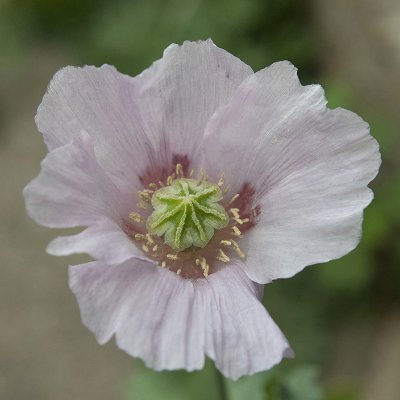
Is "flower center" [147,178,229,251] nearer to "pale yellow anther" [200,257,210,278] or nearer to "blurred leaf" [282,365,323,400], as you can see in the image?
"pale yellow anther" [200,257,210,278]

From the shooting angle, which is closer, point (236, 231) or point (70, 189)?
point (70, 189)

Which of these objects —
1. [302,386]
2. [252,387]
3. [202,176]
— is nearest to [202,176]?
[202,176]

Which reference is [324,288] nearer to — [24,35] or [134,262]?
[134,262]

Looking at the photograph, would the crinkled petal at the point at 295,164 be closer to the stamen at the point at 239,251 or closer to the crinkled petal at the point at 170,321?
the stamen at the point at 239,251

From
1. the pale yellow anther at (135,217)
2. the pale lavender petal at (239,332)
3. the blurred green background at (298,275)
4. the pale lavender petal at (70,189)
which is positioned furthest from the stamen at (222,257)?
the blurred green background at (298,275)

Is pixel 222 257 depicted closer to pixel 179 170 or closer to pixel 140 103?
pixel 179 170

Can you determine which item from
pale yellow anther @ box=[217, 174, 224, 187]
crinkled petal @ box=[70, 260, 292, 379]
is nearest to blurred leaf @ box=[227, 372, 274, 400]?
pale yellow anther @ box=[217, 174, 224, 187]

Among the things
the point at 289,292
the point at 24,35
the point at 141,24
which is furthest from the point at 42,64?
the point at 289,292
